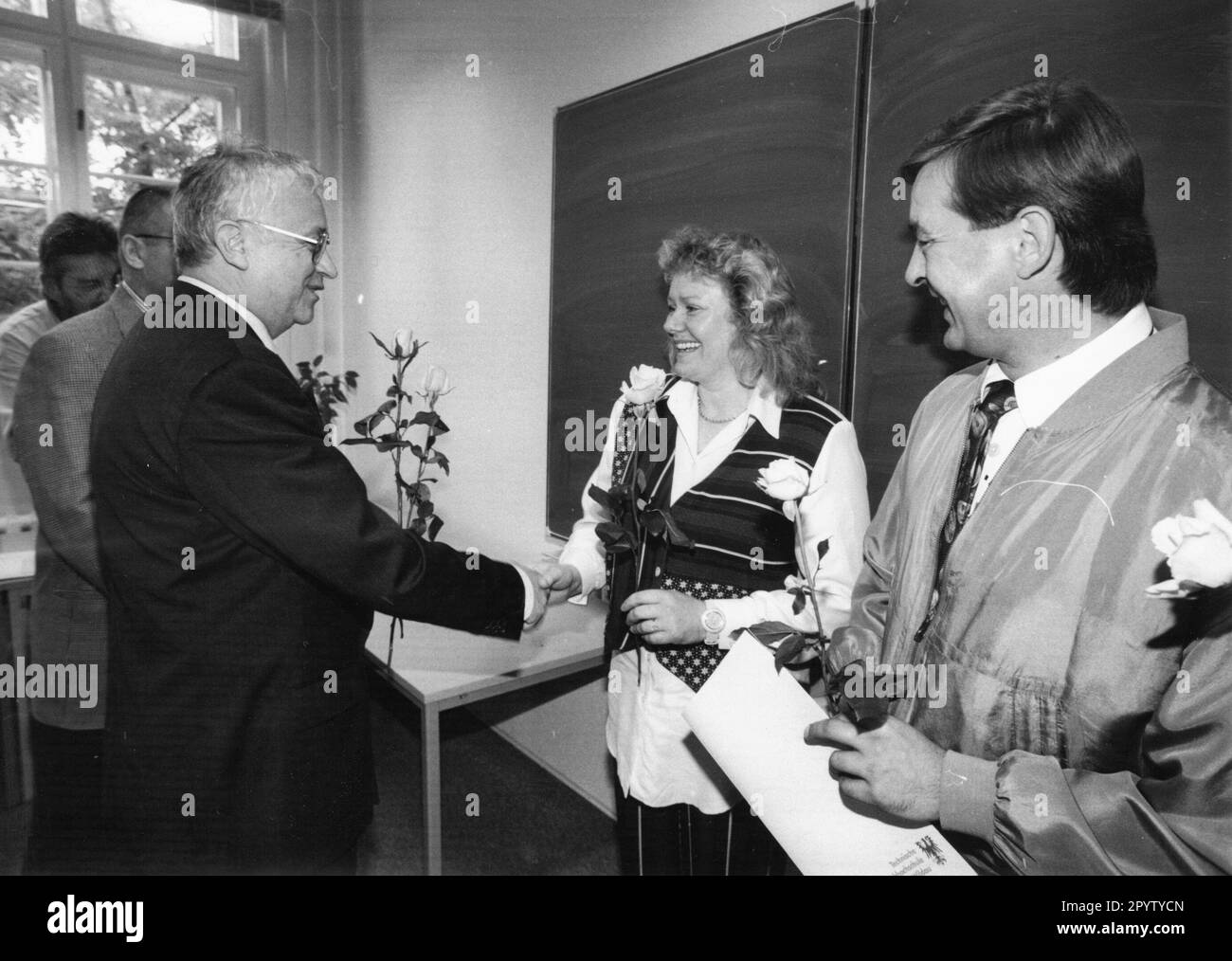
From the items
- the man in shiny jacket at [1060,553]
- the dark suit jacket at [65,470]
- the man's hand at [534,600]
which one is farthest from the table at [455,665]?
the man in shiny jacket at [1060,553]

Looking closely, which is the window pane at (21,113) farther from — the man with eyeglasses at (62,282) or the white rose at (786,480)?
the white rose at (786,480)

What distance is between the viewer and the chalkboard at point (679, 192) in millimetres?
1477

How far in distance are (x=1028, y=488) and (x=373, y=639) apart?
5.44 ft

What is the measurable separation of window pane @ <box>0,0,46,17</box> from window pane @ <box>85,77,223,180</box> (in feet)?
0.67

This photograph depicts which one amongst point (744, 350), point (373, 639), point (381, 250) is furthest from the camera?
point (381, 250)

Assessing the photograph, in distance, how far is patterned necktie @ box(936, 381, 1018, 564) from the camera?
88 cm

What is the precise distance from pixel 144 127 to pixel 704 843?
2.68 metres

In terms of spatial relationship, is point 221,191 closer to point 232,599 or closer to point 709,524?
point 232,599

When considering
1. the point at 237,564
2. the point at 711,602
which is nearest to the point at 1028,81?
the point at 711,602

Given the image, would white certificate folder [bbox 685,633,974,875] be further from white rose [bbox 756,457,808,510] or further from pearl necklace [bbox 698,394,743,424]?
pearl necklace [bbox 698,394,743,424]

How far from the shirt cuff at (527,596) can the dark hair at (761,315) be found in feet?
1.86
